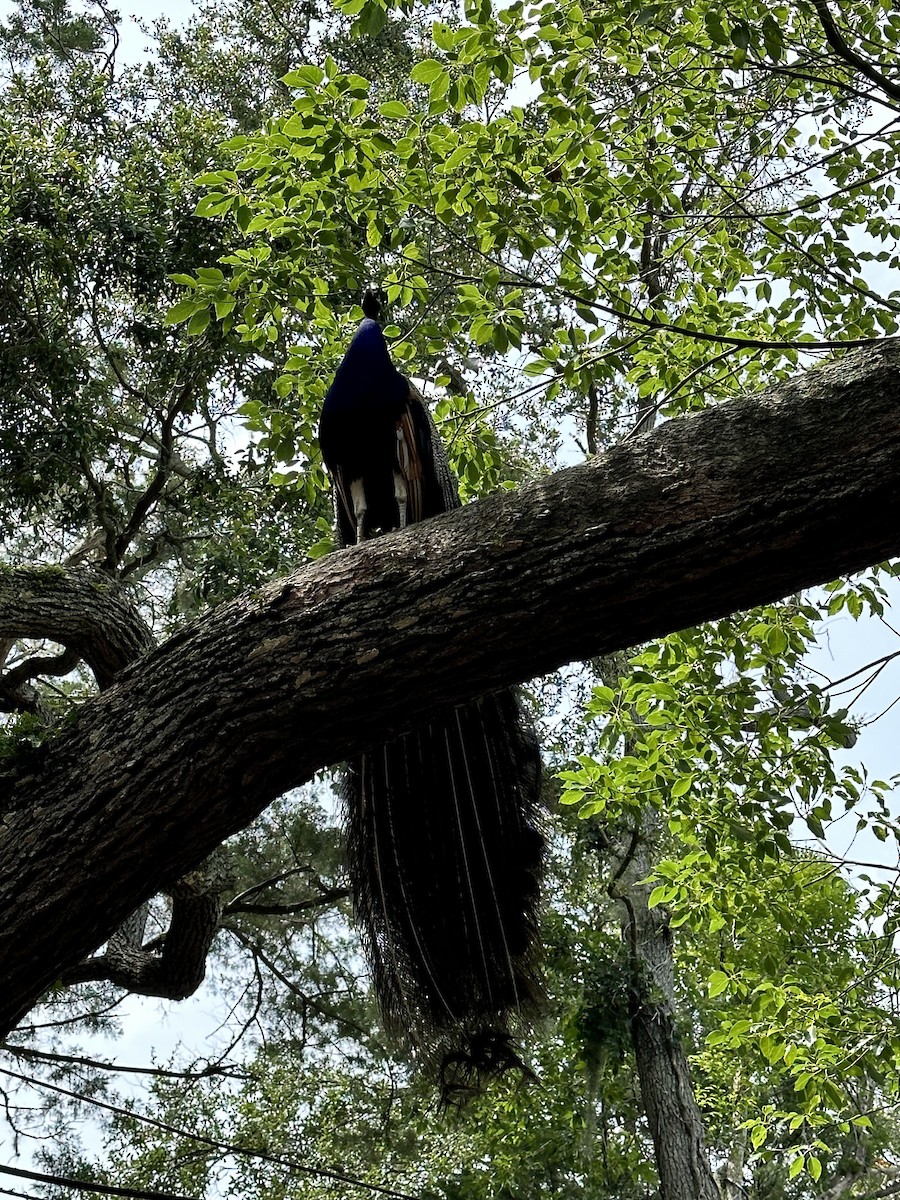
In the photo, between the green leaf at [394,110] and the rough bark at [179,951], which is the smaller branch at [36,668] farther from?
the green leaf at [394,110]

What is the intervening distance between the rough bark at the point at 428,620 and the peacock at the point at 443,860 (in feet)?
1.69

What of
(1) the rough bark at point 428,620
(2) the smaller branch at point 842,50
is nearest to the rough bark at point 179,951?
(1) the rough bark at point 428,620

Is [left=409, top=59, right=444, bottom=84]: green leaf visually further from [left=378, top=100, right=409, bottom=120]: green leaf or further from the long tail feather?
the long tail feather

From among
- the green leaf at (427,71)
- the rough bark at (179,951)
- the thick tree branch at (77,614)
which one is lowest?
the rough bark at (179,951)

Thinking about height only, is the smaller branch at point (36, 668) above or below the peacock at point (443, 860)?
above

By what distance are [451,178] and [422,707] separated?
222 centimetres

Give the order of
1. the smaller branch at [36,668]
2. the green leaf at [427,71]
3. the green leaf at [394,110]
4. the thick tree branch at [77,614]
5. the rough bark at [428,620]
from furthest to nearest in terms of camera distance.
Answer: the smaller branch at [36,668] → the thick tree branch at [77,614] → the green leaf at [394,110] → the green leaf at [427,71] → the rough bark at [428,620]

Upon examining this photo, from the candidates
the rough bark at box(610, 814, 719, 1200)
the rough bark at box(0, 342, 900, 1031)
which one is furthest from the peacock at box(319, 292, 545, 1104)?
the rough bark at box(610, 814, 719, 1200)

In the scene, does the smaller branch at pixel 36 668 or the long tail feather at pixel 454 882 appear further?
the smaller branch at pixel 36 668

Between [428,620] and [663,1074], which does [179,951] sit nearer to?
[428,620]

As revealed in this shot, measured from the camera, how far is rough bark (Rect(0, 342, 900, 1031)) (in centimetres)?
211

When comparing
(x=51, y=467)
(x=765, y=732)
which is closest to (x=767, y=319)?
(x=765, y=732)

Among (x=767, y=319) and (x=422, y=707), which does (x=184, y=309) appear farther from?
(x=767, y=319)

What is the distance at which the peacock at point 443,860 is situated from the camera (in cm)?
298
